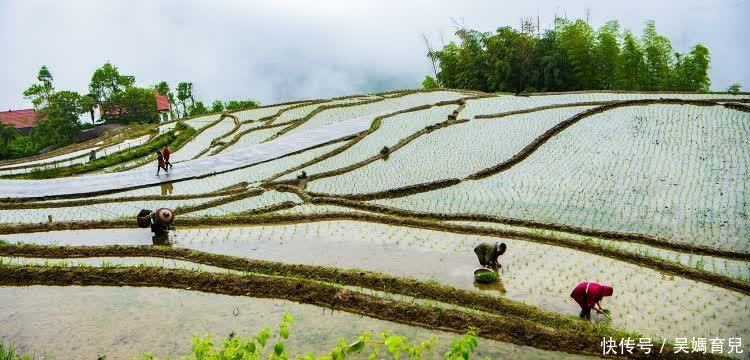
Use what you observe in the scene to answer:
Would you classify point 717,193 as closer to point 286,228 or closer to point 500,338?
point 500,338

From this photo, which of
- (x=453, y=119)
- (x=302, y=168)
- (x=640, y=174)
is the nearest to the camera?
A: (x=640, y=174)

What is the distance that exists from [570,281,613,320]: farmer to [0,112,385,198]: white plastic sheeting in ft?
48.7

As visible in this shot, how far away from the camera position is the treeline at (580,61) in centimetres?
3231

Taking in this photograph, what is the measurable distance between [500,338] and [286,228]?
6735 millimetres

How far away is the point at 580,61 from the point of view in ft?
113

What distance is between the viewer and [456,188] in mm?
13867

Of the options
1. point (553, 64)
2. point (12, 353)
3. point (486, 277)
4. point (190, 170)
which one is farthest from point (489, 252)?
point (553, 64)

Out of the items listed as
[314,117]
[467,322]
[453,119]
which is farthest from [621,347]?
[314,117]

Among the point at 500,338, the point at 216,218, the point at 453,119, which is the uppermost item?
the point at 453,119

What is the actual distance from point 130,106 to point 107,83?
11.5ft

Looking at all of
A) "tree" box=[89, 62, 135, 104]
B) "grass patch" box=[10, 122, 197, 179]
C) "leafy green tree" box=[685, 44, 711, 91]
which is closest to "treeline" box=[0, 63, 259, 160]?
"tree" box=[89, 62, 135, 104]

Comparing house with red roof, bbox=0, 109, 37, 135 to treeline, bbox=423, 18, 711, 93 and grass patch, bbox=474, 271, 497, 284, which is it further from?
grass patch, bbox=474, 271, 497, 284

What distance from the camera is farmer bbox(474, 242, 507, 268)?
8.24 metres

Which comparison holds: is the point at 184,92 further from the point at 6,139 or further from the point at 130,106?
the point at 6,139
